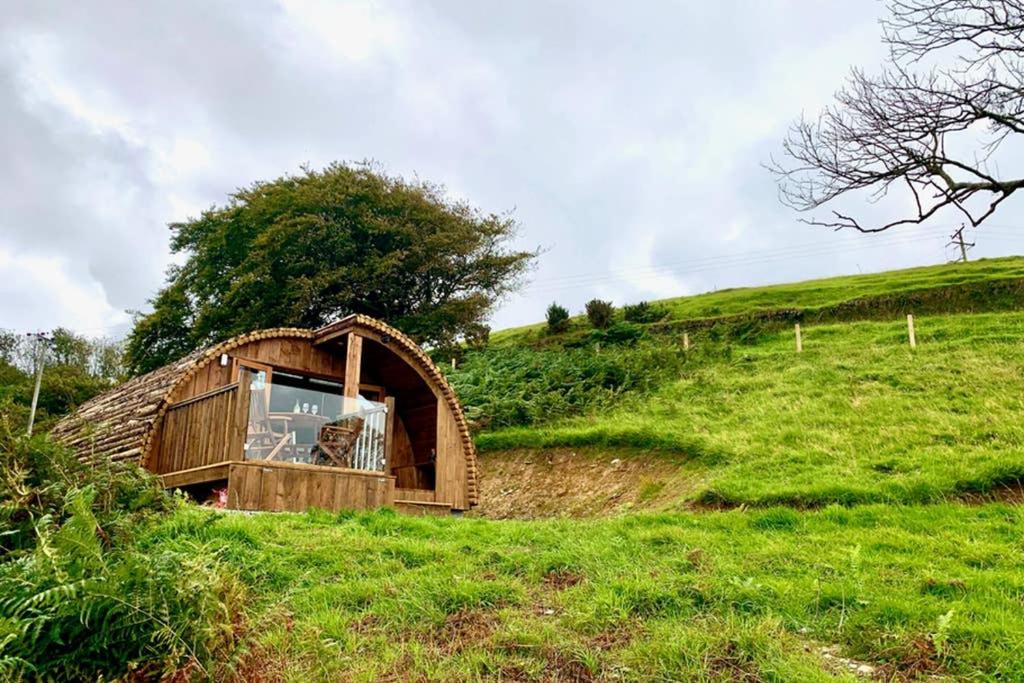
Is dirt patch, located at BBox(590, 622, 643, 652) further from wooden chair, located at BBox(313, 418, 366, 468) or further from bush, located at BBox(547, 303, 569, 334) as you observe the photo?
bush, located at BBox(547, 303, 569, 334)

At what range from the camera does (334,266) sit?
26734 millimetres

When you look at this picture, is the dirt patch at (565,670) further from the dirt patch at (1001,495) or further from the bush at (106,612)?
the dirt patch at (1001,495)

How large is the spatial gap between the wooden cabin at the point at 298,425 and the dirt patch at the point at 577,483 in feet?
6.49

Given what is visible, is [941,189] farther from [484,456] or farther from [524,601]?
[484,456]

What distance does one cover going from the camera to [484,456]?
57.0 feet

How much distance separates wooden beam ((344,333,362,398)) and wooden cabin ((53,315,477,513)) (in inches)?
0.7

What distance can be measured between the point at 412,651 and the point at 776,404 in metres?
13.8

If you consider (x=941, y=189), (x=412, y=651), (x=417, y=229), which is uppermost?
(x=417, y=229)

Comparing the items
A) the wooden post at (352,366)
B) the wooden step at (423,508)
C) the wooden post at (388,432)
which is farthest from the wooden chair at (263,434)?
the wooden step at (423,508)

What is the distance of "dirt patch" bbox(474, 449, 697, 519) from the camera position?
12.7 meters

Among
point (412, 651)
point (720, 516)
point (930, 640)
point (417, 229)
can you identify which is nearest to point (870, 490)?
point (720, 516)

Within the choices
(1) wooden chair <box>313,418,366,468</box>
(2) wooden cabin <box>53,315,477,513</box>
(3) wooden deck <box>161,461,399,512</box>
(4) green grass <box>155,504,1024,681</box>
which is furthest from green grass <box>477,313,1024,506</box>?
(1) wooden chair <box>313,418,366,468</box>

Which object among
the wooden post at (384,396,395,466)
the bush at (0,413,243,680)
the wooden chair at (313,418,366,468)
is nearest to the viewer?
the bush at (0,413,243,680)

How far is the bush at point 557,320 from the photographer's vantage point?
100 ft
